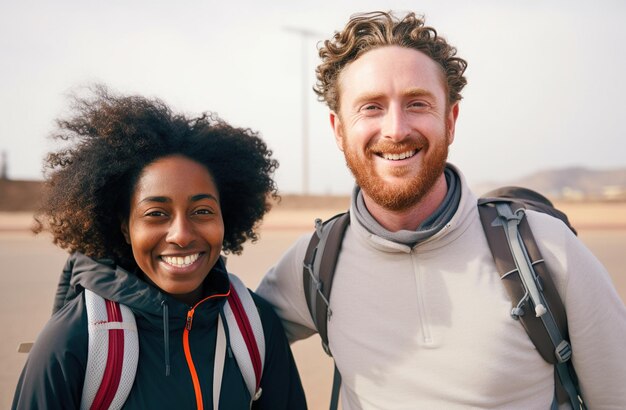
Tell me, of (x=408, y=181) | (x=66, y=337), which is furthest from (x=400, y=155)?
(x=66, y=337)

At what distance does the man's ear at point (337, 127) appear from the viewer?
9.05 feet

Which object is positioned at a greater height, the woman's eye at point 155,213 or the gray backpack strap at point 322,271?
the woman's eye at point 155,213

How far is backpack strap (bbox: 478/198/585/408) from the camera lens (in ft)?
7.04

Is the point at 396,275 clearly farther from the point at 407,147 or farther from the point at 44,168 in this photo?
the point at 44,168

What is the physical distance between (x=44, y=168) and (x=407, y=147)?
5.54ft

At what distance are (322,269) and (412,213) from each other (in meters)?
0.50

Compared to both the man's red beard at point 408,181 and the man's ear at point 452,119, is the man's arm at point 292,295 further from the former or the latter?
the man's ear at point 452,119

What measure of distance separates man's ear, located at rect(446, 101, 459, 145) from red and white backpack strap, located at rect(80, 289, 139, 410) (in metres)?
1.69

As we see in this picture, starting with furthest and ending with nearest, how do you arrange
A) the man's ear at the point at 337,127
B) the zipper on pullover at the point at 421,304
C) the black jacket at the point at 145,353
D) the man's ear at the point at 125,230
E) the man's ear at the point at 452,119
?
1. the man's ear at the point at 337,127
2. the man's ear at the point at 452,119
3. the man's ear at the point at 125,230
4. the zipper on pullover at the point at 421,304
5. the black jacket at the point at 145,353

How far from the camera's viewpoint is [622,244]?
15.0 meters

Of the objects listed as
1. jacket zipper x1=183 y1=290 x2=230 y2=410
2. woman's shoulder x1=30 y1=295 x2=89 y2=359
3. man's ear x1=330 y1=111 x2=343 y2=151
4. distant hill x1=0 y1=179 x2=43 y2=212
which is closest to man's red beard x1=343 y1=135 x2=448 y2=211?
man's ear x1=330 y1=111 x2=343 y2=151

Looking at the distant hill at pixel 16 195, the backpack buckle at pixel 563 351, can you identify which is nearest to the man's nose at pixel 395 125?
the backpack buckle at pixel 563 351

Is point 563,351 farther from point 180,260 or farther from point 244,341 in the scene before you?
point 180,260

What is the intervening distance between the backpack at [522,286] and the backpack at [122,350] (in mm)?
404
